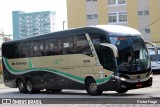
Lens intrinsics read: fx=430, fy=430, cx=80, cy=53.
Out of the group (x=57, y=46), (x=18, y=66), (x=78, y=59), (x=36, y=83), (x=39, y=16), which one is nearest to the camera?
(x=78, y=59)

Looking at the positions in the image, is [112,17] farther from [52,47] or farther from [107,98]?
[107,98]

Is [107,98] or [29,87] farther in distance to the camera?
[29,87]

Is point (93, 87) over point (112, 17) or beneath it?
beneath

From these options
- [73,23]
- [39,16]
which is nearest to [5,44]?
[73,23]

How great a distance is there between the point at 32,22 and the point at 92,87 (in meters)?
120

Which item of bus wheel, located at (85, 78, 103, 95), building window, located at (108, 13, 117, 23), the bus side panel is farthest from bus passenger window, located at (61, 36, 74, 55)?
building window, located at (108, 13, 117, 23)

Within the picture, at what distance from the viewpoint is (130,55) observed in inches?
723

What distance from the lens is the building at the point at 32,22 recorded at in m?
132

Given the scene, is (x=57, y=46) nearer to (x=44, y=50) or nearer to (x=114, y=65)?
(x=44, y=50)

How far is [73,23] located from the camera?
67438 millimetres

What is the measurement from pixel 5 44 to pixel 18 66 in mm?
2132

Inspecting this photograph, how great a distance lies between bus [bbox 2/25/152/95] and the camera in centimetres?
1827

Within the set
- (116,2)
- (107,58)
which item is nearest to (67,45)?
(107,58)

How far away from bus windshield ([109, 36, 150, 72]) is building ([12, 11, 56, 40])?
113 m
